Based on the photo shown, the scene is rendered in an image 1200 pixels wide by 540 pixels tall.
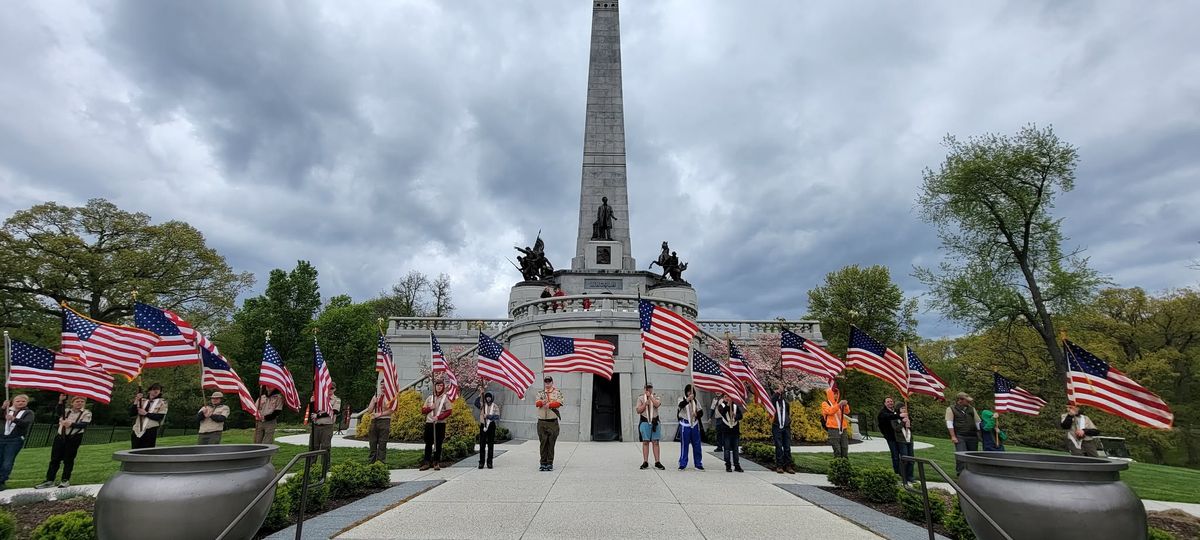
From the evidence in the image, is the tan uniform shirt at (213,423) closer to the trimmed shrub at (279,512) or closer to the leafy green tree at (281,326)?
the trimmed shrub at (279,512)

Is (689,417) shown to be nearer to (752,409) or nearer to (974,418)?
(974,418)

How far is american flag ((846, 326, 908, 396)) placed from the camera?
12055mm

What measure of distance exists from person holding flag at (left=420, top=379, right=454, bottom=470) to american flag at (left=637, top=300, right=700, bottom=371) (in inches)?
201

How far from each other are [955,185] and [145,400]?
101ft

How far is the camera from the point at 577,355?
613 inches

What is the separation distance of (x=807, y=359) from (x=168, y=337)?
13.8 metres

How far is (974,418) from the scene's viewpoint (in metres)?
11.5

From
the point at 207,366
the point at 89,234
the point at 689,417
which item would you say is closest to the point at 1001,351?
the point at 689,417

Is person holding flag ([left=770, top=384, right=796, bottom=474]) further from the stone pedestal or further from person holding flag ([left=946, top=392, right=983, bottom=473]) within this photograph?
the stone pedestal

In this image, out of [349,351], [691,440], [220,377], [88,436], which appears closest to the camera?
[220,377]

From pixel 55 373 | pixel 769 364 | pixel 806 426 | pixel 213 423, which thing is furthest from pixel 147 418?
pixel 769 364

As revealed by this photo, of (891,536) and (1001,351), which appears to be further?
(1001,351)

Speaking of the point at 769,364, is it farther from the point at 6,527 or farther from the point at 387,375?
the point at 6,527

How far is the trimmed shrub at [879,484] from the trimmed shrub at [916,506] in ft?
2.03
